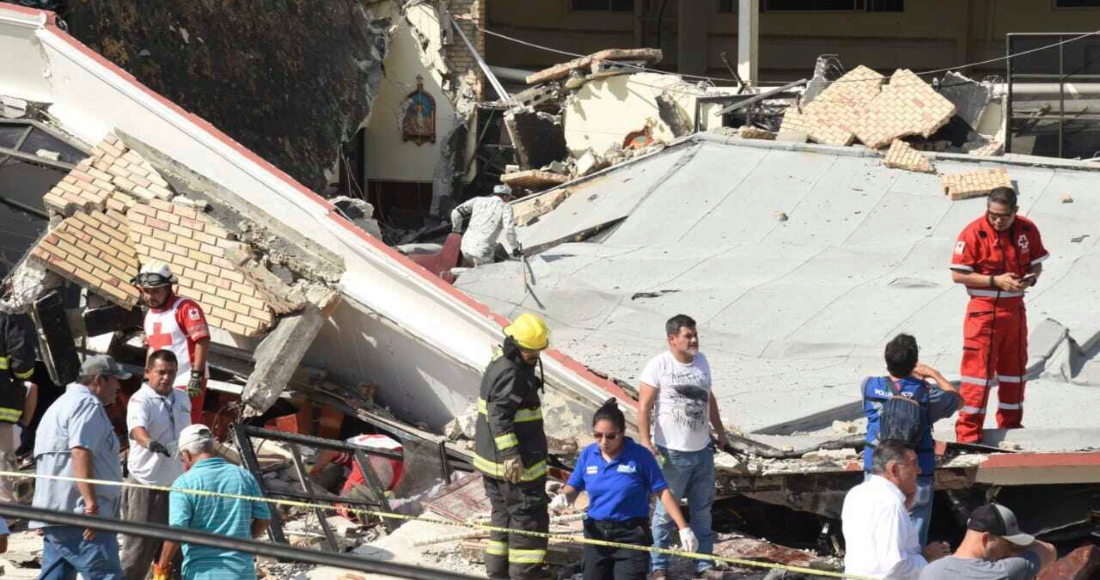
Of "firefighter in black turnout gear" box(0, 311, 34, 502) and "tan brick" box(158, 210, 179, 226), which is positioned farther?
"tan brick" box(158, 210, 179, 226)

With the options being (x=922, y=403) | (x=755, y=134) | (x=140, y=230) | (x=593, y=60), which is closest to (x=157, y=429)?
(x=140, y=230)

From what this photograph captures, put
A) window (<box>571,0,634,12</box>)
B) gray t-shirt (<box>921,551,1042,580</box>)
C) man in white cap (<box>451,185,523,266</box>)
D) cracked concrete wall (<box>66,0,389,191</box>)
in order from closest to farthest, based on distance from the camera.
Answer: gray t-shirt (<box>921,551,1042,580</box>)
man in white cap (<box>451,185,523,266</box>)
cracked concrete wall (<box>66,0,389,191</box>)
window (<box>571,0,634,12</box>)

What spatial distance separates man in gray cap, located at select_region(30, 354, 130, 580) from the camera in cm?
683

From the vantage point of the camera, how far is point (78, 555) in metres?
6.82

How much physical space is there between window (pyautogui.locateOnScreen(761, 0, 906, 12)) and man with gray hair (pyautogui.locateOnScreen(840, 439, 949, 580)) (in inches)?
913

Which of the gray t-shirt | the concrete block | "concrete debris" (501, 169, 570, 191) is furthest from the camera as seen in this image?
"concrete debris" (501, 169, 570, 191)

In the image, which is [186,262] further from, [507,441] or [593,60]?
[593,60]

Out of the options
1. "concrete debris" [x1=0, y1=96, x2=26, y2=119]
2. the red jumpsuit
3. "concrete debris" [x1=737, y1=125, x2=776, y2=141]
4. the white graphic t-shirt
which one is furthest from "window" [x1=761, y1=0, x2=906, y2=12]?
the white graphic t-shirt

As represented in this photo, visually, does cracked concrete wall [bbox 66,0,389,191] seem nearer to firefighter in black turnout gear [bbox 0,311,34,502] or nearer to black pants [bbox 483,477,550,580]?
firefighter in black turnout gear [bbox 0,311,34,502]

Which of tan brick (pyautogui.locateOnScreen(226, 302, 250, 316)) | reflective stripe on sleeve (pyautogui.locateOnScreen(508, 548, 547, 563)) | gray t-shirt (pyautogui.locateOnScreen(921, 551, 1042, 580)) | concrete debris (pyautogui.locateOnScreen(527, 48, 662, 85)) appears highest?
concrete debris (pyautogui.locateOnScreen(527, 48, 662, 85))

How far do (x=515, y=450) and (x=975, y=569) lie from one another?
276 cm

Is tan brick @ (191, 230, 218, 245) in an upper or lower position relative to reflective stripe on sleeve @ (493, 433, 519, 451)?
upper

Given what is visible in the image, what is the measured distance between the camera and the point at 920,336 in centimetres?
1073

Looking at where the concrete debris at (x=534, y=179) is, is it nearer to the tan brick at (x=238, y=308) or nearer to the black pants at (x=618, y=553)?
the tan brick at (x=238, y=308)
